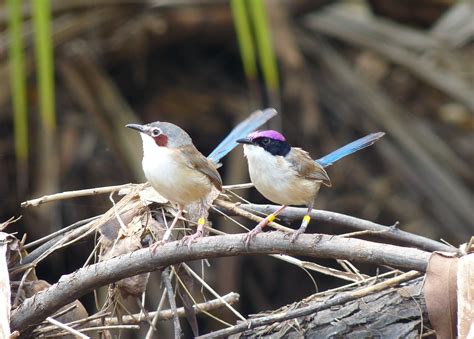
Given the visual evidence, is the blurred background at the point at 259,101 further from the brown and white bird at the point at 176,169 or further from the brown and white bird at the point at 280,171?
the brown and white bird at the point at 280,171

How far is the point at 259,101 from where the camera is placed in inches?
252

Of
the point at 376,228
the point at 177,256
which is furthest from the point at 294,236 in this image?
the point at 376,228

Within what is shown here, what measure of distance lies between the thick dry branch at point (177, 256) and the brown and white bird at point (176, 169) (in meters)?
0.21

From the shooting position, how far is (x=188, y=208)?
3.38 metres

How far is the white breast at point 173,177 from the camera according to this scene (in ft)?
10.3

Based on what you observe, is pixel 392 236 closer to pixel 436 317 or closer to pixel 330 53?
pixel 436 317

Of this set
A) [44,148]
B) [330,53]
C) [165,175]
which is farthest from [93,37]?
[165,175]

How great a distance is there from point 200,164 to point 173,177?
20cm

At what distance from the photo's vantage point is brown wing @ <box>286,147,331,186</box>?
332 centimetres

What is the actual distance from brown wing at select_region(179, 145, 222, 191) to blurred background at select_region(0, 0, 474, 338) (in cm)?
205

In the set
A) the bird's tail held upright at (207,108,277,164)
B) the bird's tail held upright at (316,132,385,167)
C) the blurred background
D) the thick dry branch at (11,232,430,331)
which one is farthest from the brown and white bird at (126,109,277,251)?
the blurred background

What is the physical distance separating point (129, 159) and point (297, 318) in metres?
2.74

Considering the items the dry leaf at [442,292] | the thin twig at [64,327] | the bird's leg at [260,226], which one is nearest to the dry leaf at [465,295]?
the dry leaf at [442,292]

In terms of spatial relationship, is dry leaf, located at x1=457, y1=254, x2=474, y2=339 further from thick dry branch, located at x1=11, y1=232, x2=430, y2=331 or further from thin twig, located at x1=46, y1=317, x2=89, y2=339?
thin twig, located at x1=46, y1=317, x2=89, y2=339
